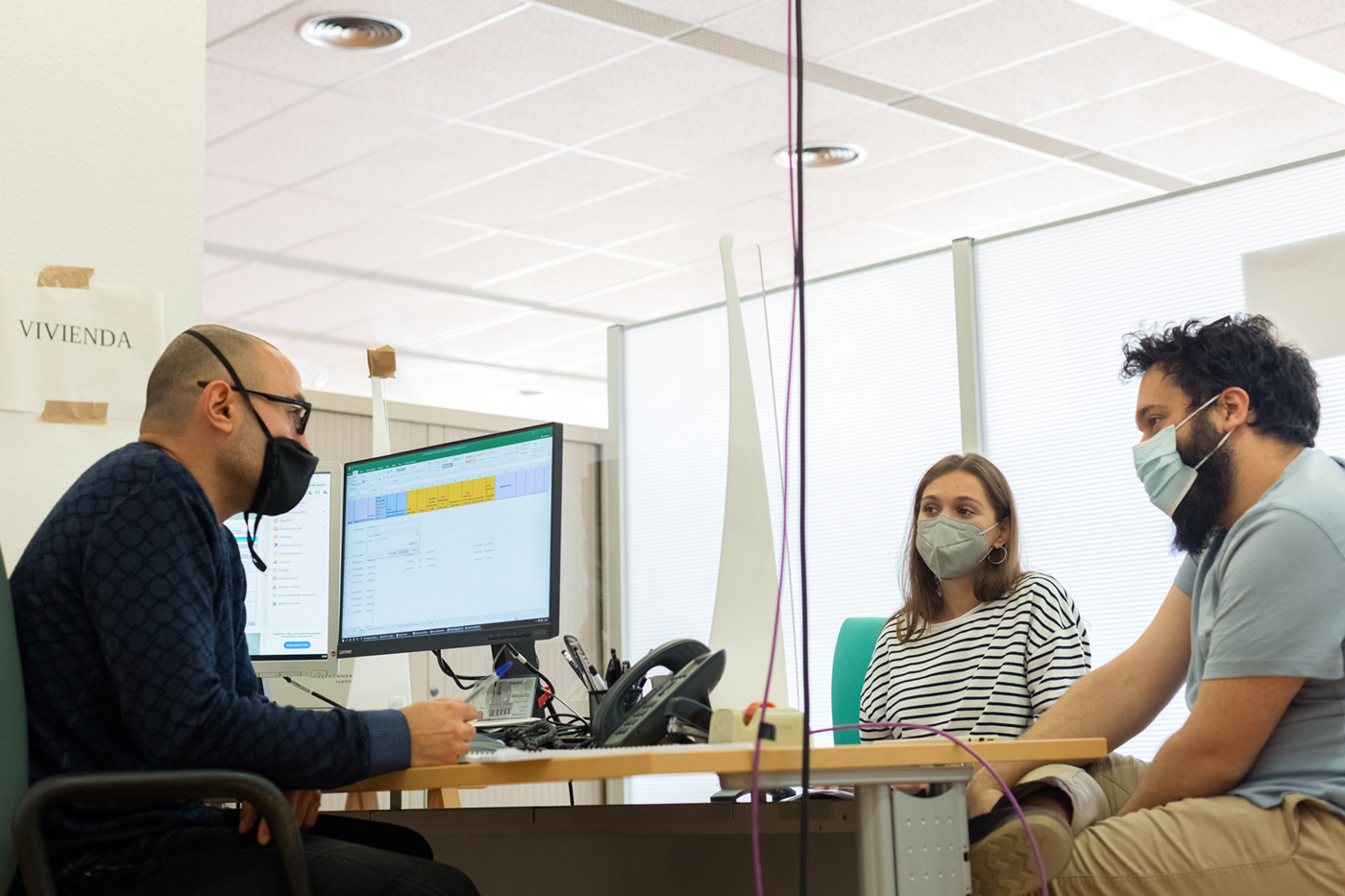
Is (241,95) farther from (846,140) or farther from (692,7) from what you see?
(846,140)

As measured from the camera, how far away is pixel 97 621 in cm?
143

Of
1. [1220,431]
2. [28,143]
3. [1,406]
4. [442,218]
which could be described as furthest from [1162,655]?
[442,218]

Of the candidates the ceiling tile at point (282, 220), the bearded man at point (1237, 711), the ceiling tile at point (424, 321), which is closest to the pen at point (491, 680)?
the bearded man at point (1237, 711)

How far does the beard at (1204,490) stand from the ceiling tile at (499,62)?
2872 millimetres

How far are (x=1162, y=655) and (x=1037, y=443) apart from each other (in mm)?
1392

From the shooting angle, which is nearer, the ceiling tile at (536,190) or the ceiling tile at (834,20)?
the ceiling tile at (834,20)

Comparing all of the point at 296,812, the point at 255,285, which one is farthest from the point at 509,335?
the point at 296,812

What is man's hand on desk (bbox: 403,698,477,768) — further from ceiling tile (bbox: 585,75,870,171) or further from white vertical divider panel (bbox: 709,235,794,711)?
ceiling tile (bbox: 585,75,870,171)

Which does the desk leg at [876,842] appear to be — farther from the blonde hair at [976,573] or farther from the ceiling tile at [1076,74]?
the ceiling tile at [1076,74]

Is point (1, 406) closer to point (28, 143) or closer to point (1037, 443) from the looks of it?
point (28, 143)

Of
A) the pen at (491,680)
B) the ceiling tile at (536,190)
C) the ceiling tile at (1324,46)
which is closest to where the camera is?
the pen at (491,680)

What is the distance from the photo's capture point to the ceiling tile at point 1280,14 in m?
4.17

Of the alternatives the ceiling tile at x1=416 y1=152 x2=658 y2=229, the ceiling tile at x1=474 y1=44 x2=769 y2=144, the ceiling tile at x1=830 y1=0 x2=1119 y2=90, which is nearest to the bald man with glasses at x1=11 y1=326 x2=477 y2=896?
the ceiling tile at x1=474 y1=44 x2=769 y2=144

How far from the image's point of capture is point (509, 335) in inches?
313
